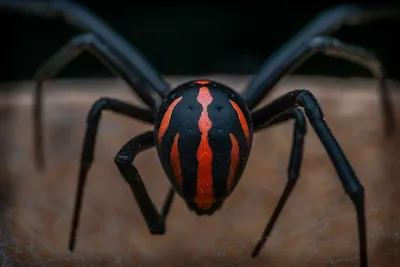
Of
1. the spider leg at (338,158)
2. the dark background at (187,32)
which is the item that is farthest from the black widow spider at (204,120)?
the dark background at (187,32)

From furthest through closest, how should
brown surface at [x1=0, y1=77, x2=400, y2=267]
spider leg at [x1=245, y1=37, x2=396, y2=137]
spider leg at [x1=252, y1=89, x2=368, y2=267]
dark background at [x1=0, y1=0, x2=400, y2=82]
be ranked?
dark background at [x1=0, y1=0, x2=400, y2=82] → spider leg at [x1=245, y1=37, x2=396, y2=137] → brown surface at [x1=0, y1=77, x2=400, y2=267] → spider leg at [x1=252, y1=89, x2=368, y2=267]

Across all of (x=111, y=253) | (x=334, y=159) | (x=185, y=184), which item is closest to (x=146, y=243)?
(x=111, y=253)

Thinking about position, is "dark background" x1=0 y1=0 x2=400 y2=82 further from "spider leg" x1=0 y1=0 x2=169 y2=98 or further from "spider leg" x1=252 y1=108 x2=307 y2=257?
"spider leg" x1=252 y1=108 x2=307 y2=257

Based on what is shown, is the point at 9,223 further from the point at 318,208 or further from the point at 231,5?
the point at 231,5

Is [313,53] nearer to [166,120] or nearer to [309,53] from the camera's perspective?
[309,53]

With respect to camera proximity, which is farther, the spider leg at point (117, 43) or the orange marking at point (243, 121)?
the spider leg at point (117, 43)

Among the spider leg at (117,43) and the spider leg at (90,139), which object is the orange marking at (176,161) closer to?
the spider leg at (90,139)

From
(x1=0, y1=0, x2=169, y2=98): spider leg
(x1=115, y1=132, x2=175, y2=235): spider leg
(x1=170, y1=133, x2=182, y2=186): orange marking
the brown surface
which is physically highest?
(x1=0, y1=0, x2=169, y2=98): spider leg

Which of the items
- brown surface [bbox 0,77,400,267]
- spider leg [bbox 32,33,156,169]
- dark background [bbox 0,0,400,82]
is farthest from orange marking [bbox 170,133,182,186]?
dark background [bbox 0,0,400,82]

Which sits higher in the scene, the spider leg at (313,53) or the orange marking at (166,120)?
the spider leg at (313,53)
